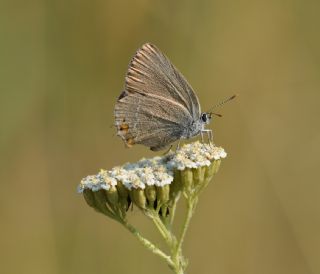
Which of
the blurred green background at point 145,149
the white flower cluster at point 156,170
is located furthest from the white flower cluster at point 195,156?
the blurred green background at point 145,149

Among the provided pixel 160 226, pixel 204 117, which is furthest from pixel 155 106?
pixel 160 226

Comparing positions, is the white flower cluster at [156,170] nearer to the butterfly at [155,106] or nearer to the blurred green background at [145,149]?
the butterfly at [155,106]

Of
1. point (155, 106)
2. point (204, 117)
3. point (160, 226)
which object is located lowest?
point (160, 226)

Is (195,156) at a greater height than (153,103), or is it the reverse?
(153,103)

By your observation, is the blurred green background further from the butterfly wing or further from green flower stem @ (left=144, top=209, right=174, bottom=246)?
green flower stem @ (left=144, top=209, right=174, bottom=246)

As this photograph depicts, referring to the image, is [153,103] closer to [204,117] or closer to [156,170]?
[204,117]

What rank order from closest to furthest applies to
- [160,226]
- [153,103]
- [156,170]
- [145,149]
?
[160,226] → [156,170] → [153,103] → [145,149]

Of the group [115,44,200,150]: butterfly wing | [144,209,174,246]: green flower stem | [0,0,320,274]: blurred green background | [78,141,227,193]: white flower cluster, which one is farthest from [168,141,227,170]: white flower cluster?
[0,0,320,274]: blurred green background
